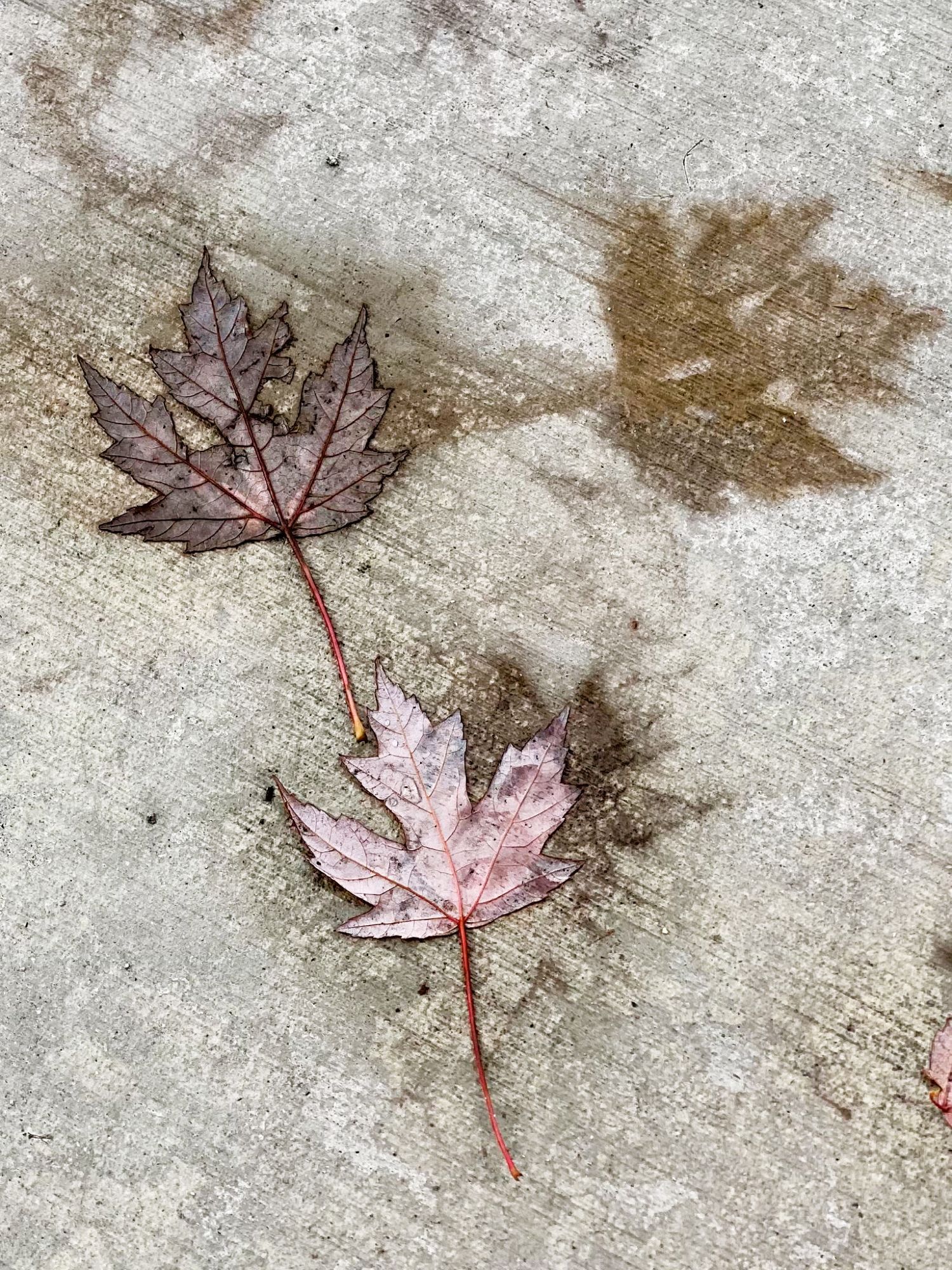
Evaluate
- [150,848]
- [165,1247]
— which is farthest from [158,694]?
[165,1247]

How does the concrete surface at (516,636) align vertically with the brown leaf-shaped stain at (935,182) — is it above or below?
below

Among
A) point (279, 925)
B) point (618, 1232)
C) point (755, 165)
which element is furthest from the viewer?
point (755, 165)

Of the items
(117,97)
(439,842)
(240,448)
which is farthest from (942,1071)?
(117,97)

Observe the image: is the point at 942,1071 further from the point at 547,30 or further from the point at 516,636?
the point at 547,30

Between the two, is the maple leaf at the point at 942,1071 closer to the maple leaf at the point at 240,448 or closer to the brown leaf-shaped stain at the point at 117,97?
the maple leaf at the point at 240,448

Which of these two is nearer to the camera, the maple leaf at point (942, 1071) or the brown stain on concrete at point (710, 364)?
the maple leaf at point (942, 1071)

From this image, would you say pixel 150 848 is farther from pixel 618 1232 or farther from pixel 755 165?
pixel 755 165

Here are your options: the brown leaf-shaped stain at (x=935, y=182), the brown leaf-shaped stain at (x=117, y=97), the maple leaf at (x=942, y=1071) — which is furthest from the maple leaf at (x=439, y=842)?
the brown leaf-shaped stain at (x=935, y=182)
